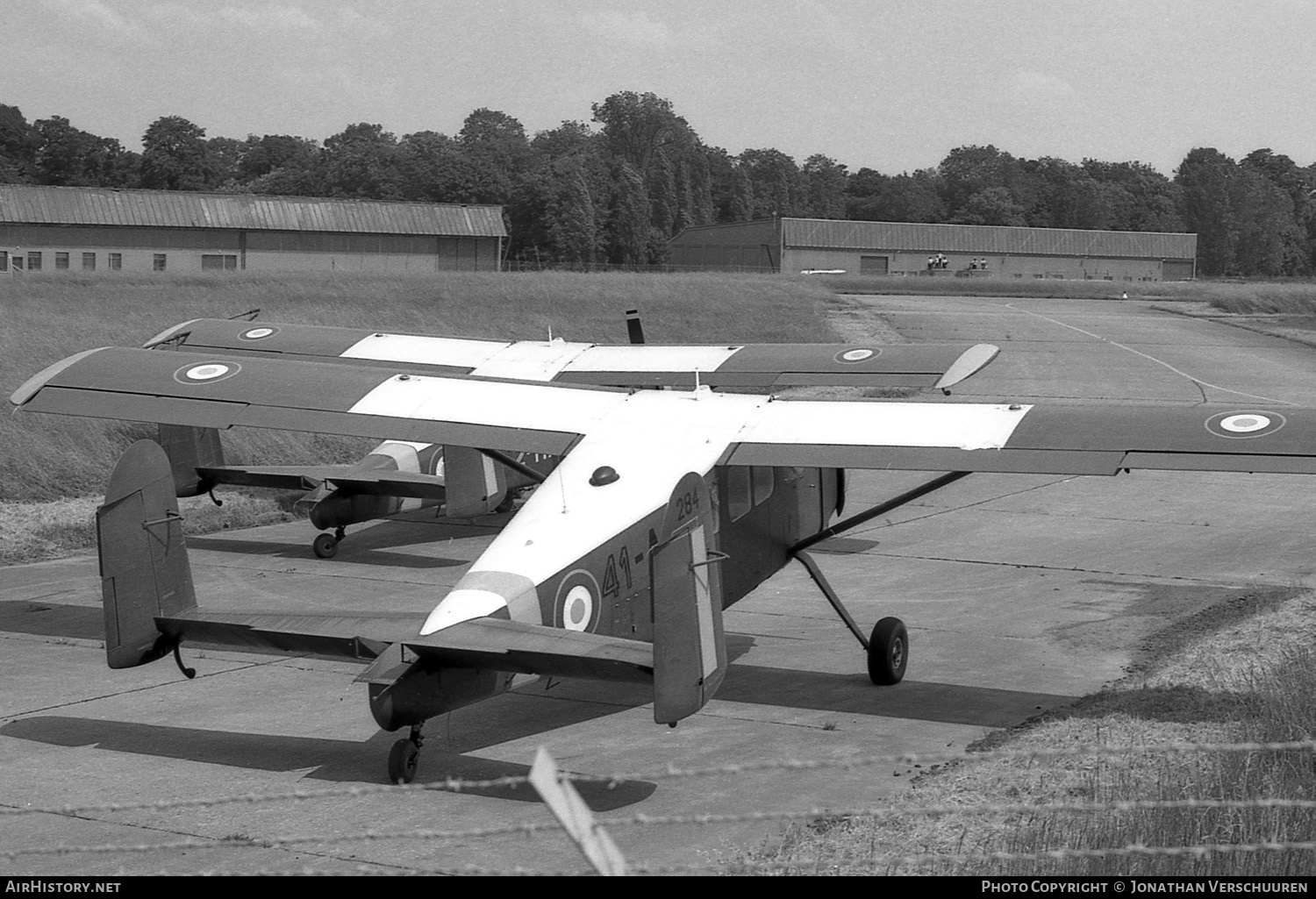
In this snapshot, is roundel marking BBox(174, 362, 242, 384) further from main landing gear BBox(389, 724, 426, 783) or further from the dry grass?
the dry grass

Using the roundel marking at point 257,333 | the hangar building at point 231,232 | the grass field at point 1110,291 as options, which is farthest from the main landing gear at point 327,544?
the grass field at point 1110,291

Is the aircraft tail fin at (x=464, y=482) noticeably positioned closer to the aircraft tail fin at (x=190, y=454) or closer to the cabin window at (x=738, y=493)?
the aircraft tail fin at (x=190, y=454)

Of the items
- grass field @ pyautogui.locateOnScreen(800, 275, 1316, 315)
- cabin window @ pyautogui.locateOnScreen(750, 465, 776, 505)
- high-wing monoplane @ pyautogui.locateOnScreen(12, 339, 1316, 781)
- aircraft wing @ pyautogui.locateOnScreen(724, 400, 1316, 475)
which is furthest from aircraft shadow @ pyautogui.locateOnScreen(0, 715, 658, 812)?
grass field @ pyautogui.locateOnScreen(800, 275, 1316, 315)

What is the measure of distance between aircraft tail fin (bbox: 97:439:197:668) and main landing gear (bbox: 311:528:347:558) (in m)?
8.82

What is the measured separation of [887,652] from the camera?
40.7 feet

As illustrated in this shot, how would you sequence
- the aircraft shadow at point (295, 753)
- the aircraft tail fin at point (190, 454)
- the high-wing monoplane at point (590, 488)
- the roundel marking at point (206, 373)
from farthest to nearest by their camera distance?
the aircraft tail fin at point (190, 454)
the roundel marking at point (206, 373)
the aircraft shadow at point (295, 753)
the high-wing monoplane at point (590, 488)

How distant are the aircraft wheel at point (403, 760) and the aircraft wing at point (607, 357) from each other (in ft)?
37.2

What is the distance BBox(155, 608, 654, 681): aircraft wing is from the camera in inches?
328

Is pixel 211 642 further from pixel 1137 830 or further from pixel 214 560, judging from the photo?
pixel 214 560

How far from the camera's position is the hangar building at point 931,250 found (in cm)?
10688

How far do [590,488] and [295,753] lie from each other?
2.91 meters
